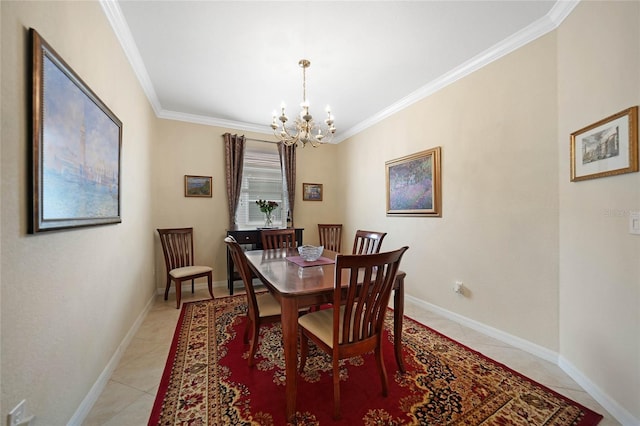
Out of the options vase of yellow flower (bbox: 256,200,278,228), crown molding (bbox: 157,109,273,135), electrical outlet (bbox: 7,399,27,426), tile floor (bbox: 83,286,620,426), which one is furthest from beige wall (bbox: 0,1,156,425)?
vase of yellow flower (bbox: 256,200,278,228)

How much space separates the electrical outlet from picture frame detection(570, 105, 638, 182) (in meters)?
3.06

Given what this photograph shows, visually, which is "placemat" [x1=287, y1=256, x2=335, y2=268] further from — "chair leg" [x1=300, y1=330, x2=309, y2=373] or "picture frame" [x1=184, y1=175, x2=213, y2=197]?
"picture frame" [x1=184, y1=175, x2=213, y2=197]

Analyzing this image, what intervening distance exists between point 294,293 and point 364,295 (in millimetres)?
398

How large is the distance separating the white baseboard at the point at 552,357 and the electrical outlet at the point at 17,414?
2.87m

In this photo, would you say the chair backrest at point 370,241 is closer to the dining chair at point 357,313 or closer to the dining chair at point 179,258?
the dining chair at point 357,313

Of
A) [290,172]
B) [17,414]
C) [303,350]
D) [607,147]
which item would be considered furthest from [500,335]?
[290,172]

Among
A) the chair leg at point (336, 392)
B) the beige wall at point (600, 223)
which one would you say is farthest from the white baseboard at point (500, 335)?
the chair leg at point (336, 392)

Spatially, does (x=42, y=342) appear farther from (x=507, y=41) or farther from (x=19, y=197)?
(x=507, y=41)

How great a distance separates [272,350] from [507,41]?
11.0ft

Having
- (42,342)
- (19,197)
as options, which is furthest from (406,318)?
(19,197)

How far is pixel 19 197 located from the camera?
3.13 ft

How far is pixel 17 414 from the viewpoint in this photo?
0.92 metres

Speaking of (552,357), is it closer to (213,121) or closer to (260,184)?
(260,184)

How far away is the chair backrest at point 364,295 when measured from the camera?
130 centimetres
